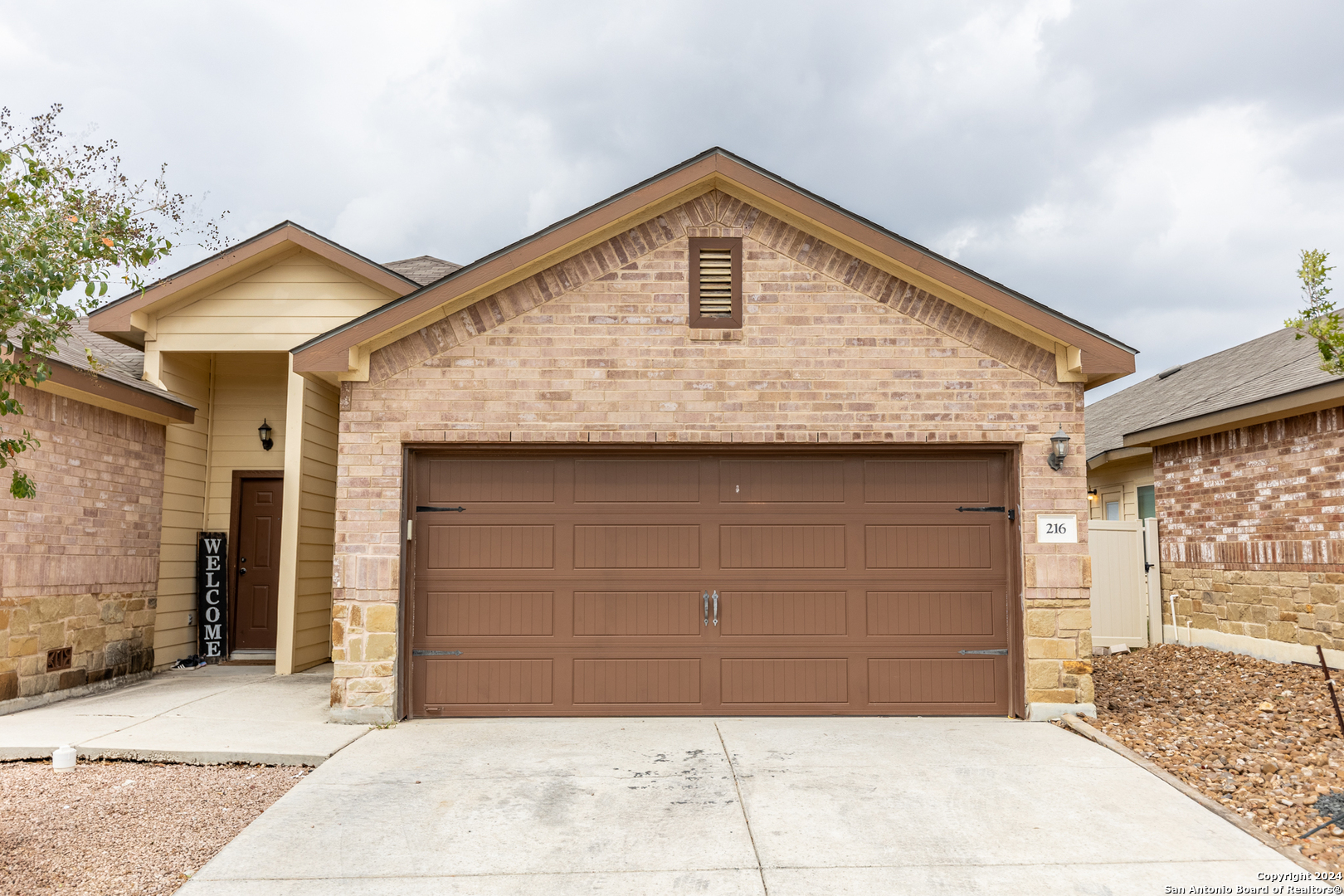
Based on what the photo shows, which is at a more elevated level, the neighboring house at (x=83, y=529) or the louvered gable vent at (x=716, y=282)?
the louvered gable vent at (x=716, y=282)

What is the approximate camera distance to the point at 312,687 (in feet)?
28.4

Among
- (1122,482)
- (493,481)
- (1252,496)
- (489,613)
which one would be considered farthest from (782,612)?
(1122,482)

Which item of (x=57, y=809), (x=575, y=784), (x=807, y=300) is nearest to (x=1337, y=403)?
(x=807, y=300)

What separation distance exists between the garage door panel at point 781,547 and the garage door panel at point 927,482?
49 centimetres

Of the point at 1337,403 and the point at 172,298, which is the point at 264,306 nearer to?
the point at 172,298

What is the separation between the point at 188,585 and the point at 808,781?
26.6 ft

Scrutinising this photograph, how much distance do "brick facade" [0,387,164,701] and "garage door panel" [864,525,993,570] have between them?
7514mm

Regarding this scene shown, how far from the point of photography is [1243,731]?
6.86 metres

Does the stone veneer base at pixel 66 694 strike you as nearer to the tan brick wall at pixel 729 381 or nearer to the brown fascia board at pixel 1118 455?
the tan brick wall at pixel 729 381

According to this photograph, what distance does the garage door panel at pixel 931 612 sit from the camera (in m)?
7.44

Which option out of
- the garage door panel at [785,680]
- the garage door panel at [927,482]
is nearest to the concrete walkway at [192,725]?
the garage door panel at [785,680]

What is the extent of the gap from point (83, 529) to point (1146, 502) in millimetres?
13634

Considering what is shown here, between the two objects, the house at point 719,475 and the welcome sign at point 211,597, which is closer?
the house at point 719,475

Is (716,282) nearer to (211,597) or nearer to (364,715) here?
(364,715)
